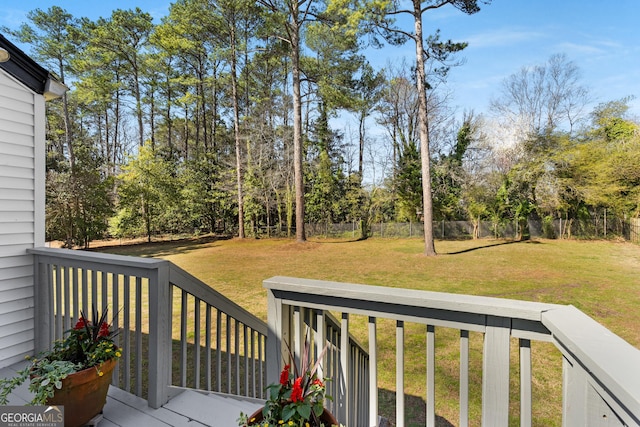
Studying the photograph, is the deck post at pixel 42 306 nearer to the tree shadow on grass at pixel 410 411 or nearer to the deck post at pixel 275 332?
the deck post at pixel 275 332

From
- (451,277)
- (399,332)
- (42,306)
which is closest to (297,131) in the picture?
(451,277)

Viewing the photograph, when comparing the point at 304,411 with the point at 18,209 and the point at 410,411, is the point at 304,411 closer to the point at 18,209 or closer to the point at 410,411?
the point at 410,411

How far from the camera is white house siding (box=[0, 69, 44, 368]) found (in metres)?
1.96

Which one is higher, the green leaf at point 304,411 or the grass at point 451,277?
the green leaf at point 304,411

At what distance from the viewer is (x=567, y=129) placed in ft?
40.3

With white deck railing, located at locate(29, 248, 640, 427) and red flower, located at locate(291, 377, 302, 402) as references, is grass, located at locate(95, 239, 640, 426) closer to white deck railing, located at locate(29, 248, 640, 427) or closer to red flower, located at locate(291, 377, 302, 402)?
white deck railing, located at locate(29, 248, 640, 427)

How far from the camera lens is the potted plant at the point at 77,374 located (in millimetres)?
1176

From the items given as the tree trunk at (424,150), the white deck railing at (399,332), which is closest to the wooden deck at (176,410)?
the white deck railing at (399,332)

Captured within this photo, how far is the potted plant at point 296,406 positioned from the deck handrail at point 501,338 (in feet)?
0.81

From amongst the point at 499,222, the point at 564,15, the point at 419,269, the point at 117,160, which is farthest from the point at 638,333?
the point at 117,160

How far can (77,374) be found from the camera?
123 centimetres

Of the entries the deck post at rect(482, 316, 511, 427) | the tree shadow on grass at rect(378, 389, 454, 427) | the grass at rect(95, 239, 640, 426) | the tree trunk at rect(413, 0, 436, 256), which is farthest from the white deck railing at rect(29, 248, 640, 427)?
the tree trunk at rect(413, 0, 436, 256)

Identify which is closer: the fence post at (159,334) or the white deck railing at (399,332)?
the white deck railing at (399,332)

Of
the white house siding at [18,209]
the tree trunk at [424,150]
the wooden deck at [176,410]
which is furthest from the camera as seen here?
the tree trunk at [424,150]
